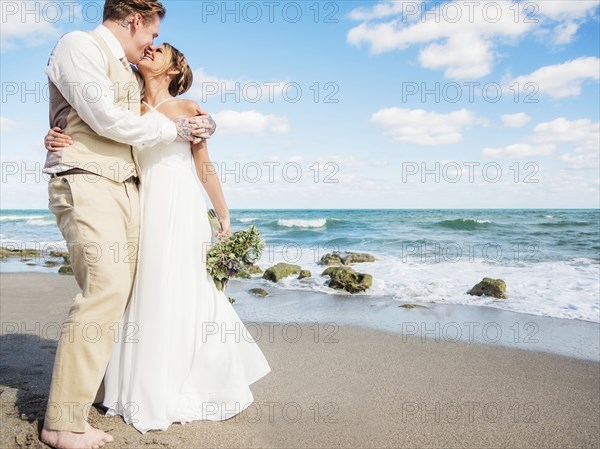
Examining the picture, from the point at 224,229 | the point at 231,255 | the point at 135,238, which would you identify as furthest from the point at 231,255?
the point at 135,238

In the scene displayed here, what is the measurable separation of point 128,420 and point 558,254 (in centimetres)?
1707

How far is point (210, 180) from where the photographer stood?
3.74 m

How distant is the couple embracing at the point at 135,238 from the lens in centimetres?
303

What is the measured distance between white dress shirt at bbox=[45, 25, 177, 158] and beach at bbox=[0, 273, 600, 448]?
6.23 ft

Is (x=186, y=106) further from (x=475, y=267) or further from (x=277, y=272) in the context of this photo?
(x=475, y=267)

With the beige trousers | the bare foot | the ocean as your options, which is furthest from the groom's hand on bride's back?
the ocean

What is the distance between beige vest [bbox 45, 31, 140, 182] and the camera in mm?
3062

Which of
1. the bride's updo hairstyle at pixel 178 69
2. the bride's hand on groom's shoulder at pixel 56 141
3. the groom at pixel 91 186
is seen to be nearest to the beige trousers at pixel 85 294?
the groom at pixel 91 186

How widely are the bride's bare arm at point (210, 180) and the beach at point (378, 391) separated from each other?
146cm

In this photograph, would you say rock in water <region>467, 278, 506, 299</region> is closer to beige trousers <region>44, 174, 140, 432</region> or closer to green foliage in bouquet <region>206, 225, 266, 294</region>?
green foliage in bouquet <region>206, 225, 266, 294</region>

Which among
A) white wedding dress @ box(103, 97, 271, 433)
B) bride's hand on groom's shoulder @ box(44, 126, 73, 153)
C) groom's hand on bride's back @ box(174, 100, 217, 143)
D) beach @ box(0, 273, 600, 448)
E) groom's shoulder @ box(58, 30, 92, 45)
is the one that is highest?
groom's shoulder @ box(58, 30, 92, 45)

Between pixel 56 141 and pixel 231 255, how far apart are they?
134 centimetres

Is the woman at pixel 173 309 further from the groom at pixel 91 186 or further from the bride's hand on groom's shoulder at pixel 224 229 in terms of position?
the groom at pixel 91 186

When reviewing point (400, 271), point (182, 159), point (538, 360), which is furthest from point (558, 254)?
point (182, 159)
